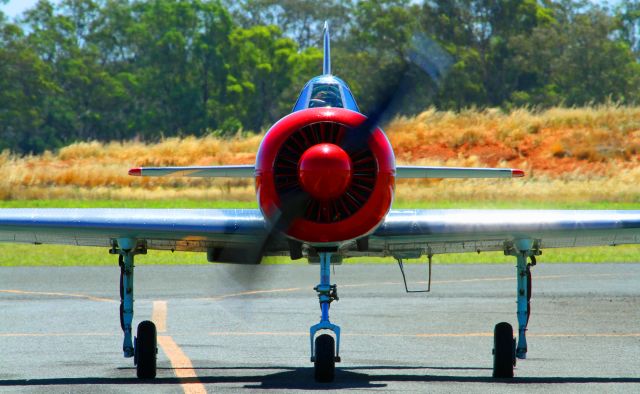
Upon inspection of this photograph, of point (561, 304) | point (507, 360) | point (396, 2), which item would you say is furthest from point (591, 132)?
point (507, 360)

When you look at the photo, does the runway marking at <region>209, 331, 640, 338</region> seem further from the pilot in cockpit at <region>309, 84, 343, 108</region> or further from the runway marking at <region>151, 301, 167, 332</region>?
the pilot in cockpit at <region>309, 84, 343, 108</region>

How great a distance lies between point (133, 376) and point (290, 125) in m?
3.00

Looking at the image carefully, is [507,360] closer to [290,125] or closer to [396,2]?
[290,125]

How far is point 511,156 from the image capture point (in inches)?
2035

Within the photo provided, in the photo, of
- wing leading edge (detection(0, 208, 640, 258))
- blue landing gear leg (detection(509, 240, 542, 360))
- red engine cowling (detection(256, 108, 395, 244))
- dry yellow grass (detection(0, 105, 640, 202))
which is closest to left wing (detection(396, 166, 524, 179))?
blue landing gear leg (detection(509, 240, 542, 360))

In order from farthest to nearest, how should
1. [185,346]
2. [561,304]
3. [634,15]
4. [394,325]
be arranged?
[634,15] → [561,304] → [394,325] → [185,346]

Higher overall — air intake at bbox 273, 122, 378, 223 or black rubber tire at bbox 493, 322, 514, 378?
air intake at bbox 273, 122, 378, 223

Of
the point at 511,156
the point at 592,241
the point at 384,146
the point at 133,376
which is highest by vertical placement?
the point at 511,156

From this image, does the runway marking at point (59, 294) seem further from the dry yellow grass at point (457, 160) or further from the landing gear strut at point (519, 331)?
the dry yellow grass at point (457, 160)

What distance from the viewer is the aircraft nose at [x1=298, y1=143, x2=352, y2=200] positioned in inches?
363

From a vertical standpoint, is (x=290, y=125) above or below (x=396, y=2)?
below

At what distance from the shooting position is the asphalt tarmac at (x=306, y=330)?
10.4 meters

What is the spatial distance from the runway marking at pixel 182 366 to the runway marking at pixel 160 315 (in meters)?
1.04

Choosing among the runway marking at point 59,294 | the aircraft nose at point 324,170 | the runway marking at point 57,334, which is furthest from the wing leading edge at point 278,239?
the runway marking at point 59,294
